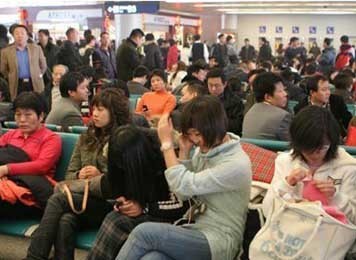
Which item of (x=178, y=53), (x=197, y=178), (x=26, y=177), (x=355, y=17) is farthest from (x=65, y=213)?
(x=355, y=17)

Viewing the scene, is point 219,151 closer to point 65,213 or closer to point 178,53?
point 65,213

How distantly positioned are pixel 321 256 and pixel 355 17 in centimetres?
2372

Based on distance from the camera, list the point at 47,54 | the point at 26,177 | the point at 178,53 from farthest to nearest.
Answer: the point at 178,53 < the point at 47,54 < the point at 26,177

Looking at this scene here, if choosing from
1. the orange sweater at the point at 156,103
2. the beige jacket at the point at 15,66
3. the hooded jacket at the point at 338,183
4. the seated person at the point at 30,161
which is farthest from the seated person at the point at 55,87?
the hooded jacket at the point at 338,183

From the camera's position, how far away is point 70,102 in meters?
4.13

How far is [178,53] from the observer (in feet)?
43.3

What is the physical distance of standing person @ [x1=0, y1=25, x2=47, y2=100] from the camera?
20.5 feet

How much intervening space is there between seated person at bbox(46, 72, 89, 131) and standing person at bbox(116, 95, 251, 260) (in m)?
1.82

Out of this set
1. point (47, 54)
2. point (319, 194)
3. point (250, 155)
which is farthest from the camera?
point (47, 54)

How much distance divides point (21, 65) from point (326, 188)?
509 cm

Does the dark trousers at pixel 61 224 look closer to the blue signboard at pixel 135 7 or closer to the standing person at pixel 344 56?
the standing person at pixel 344 56

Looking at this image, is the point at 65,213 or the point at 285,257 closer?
the point at 285,257

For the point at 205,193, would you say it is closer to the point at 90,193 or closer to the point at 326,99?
the point at 90,193

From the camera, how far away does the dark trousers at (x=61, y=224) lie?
2627 millimetres
